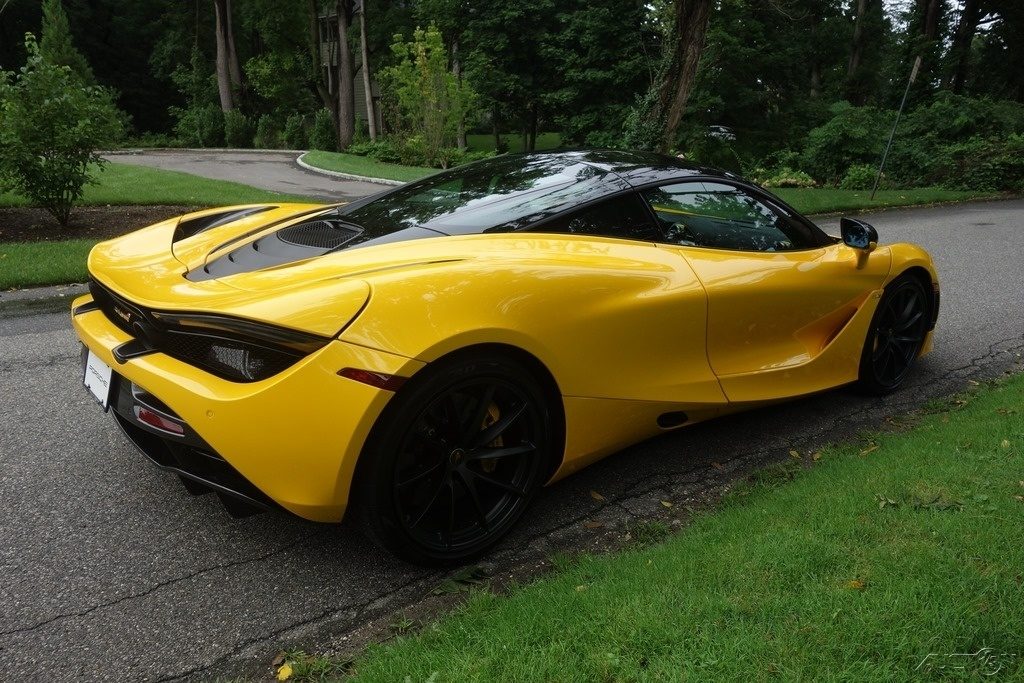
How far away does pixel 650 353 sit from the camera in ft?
9.78

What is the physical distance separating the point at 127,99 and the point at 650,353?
4524cm

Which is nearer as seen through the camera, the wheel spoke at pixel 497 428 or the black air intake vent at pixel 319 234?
the wheel spoke at pixel 497 428

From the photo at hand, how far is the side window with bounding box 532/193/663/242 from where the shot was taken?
3.02m

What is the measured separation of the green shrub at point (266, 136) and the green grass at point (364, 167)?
8550 millimetres

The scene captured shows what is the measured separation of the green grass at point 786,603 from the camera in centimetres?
186

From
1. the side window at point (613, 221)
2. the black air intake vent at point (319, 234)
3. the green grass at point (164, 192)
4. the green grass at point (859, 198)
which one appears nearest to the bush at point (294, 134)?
the green grass at point (164, 192)

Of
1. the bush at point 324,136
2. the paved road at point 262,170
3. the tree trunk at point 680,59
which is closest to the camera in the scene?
the tree trunk at point 680,59

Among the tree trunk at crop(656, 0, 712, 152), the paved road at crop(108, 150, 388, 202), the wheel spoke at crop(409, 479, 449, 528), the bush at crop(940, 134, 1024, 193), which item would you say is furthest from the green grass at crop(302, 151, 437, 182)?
the wheel spoke at crop(409, 479, 449, 528)

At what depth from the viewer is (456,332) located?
2371 millimetres

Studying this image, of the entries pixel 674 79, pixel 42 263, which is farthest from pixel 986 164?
pixel 42 263

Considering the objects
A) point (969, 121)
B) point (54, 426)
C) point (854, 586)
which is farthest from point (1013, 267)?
point (969, 121)

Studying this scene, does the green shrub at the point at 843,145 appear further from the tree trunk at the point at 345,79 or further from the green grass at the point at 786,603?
the green grass at the point at 786,603

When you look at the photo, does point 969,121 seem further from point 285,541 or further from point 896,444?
point 285,541

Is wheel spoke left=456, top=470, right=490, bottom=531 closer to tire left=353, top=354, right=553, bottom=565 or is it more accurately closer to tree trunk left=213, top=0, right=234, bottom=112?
tire left=353, top=354, right=553, bottom=565
